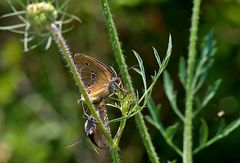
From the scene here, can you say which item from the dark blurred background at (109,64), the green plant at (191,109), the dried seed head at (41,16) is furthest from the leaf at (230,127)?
the dark blurred background at (109,64)

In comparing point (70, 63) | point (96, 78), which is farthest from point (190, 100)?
point (70, 63)

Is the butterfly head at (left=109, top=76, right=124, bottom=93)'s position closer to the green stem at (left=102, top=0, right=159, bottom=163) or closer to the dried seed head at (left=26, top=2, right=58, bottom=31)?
the green stem at (left=102, top=0, right=159, bottom=163)

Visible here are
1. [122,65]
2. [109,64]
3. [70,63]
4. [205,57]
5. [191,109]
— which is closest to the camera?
[70,63]

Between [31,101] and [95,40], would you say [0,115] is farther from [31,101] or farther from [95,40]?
[95,40]

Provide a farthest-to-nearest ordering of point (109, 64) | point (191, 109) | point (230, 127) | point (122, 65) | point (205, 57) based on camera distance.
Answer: point (109, 64)
point (205, 57)
point (230, 127)
point (191, 109)
point (122, 65)

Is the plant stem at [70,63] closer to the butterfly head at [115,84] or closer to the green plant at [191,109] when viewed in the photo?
the butterfly head at [115,84]

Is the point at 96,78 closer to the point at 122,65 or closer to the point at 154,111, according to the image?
the point at 122,65
